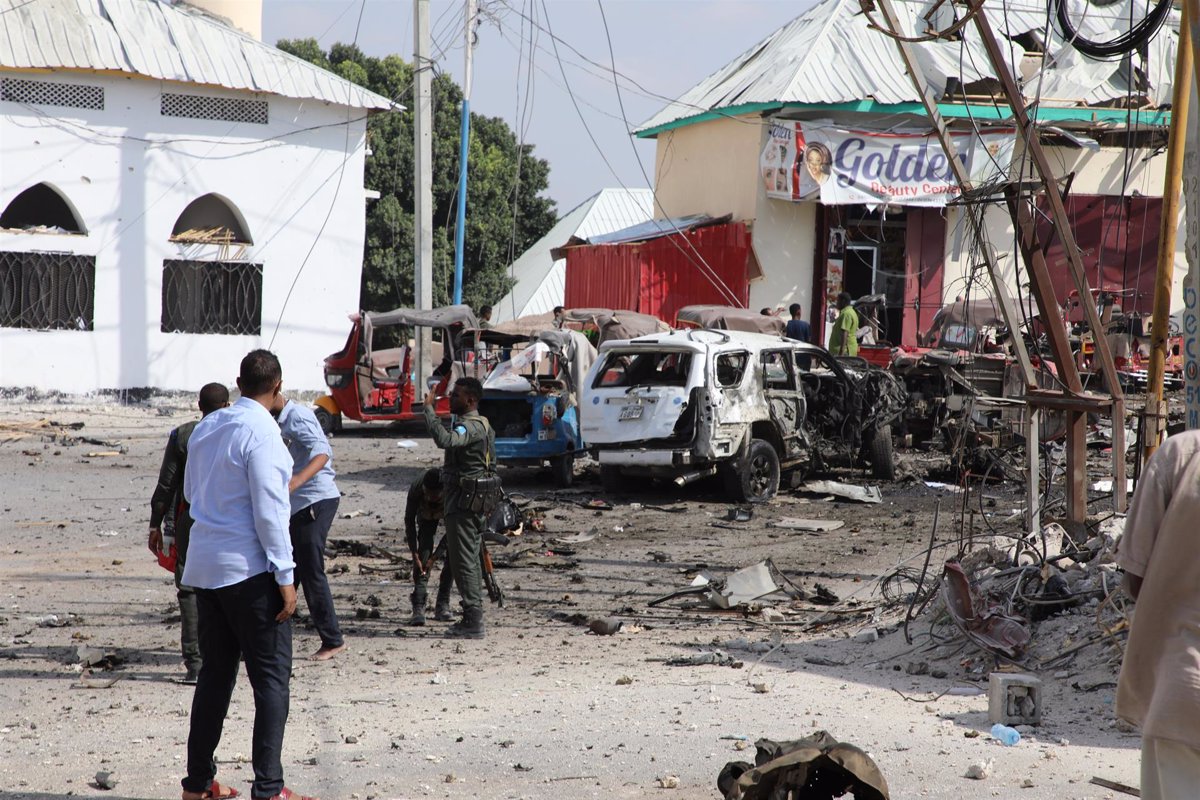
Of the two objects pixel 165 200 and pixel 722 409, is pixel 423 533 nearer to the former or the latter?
pixel 722 409

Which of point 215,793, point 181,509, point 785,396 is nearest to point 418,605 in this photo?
point 181,509

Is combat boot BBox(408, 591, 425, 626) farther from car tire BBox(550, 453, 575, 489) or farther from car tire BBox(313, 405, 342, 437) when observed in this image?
car tire BBox(313, 405, 342, 437)

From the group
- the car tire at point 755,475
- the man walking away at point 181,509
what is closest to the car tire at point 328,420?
the car tire at point 755,475

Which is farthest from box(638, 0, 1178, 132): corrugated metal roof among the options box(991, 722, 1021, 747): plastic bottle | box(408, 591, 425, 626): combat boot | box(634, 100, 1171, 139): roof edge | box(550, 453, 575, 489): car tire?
box(991, 722, 1021, 747): plastic bottle

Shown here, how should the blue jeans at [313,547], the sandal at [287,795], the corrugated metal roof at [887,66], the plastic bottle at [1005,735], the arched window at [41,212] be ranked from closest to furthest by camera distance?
the sandal at [287,795], the plastic bottle at [1005,735], the blue jeans at [313,547], the arched window at [41,212], the corrugated metal roof at [887,66]

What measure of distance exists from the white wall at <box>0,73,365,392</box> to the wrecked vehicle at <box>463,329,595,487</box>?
9.55 meters

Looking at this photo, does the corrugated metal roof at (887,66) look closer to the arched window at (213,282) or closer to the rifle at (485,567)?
the arched window at (213,282)

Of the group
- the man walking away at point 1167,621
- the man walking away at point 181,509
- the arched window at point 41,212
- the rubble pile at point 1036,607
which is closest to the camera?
the man walking away at point 1167,621

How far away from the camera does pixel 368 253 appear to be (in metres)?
37.6

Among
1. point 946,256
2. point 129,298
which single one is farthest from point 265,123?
point 946,256

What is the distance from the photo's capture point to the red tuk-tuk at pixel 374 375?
1931 centimetres

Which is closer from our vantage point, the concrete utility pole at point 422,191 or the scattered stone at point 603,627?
the scattered stone at point 603,627

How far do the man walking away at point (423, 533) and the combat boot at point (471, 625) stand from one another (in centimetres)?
44

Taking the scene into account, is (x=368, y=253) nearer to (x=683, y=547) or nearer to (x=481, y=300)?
(x=481, y=300)
